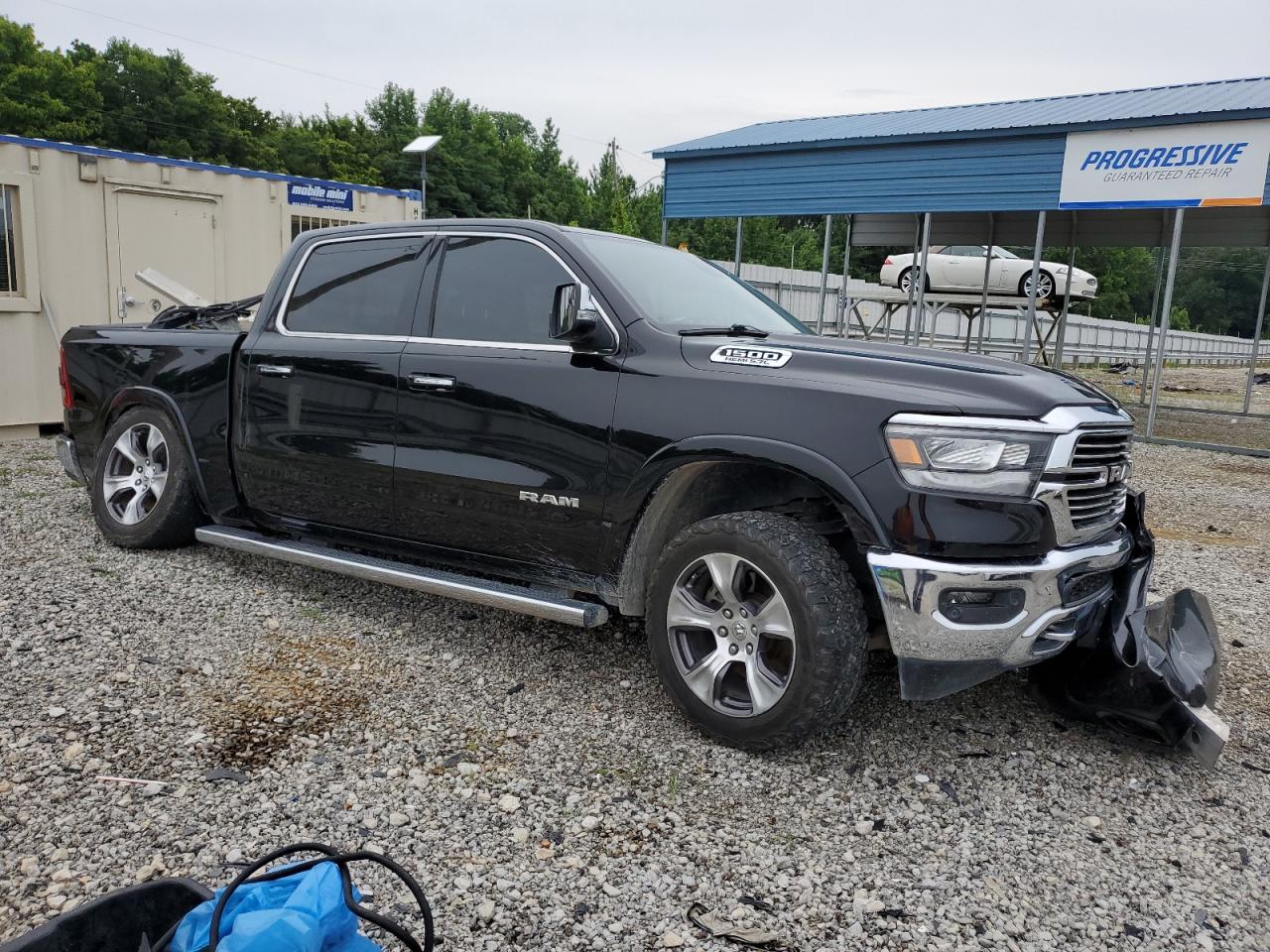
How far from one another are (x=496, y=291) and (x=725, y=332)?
102 cm

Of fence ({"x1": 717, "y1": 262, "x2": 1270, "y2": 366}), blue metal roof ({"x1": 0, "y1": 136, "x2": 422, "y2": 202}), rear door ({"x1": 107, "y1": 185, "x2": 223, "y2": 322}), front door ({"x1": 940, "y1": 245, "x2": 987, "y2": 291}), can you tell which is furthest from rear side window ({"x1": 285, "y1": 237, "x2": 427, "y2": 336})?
front door ({"x1": 940, "y1": 245, "x2": 987, "y2": 291})

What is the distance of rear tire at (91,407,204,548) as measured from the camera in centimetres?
534

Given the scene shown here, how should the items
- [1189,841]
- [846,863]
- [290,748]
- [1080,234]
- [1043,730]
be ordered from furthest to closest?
[1080,234]
[1043,730]
[290,748]
[1189,841]
[846,863]

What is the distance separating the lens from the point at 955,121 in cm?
1448

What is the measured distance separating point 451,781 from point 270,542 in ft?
6.86

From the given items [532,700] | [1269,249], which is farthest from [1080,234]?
[532,700]

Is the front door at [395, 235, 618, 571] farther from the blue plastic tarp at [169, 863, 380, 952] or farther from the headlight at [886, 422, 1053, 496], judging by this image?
the blue plastic tarp at [169, 863, 380, 952]

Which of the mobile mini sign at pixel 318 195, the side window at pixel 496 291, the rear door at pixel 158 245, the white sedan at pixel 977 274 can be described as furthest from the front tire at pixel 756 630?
the white sedan at pixel 977 274

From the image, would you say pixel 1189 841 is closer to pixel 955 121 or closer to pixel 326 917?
pixel 326 917

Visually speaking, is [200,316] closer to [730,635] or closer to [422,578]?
[422,578]

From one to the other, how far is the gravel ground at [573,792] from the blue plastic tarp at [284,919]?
63cm

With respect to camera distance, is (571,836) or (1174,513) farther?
(1174,513)

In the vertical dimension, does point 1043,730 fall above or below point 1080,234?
below

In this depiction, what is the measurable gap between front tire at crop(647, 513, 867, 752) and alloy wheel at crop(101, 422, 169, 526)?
3.34 m
